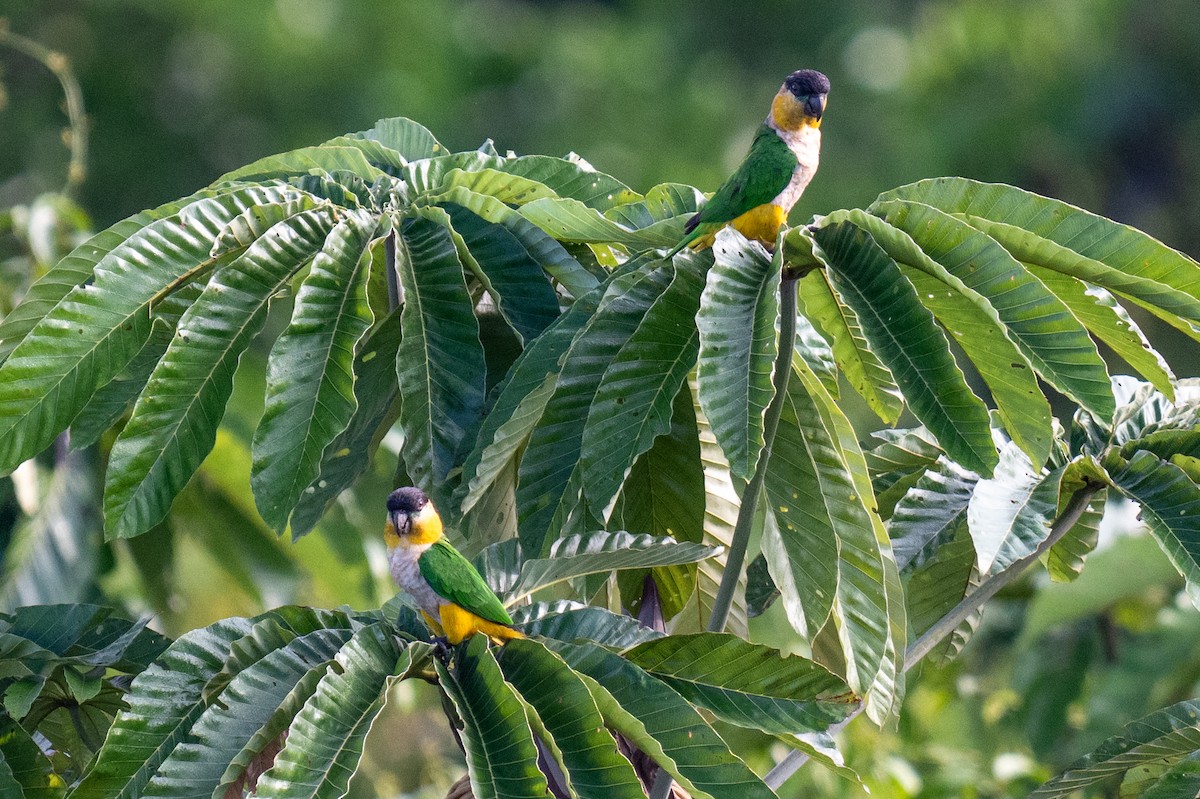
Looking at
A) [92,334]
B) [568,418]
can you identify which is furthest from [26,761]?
[568,418]

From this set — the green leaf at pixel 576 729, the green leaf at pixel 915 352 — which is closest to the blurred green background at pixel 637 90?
the green leaf at pixel 576 729

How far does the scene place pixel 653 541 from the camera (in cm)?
148

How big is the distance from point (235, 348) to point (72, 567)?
5.23 ft

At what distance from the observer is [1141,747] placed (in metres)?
1.70

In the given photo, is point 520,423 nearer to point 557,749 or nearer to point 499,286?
point 499,286

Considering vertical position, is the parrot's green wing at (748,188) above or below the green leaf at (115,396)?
above

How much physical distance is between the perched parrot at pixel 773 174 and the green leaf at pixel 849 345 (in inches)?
3.4

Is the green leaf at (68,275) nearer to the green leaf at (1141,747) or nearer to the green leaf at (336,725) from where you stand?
the green leaf at (336,725)

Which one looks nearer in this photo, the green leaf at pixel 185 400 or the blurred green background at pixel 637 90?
the green leaf at pixel 185 400

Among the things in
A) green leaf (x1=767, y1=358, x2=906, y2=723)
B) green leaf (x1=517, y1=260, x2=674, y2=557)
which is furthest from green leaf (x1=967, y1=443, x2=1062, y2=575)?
green leaf (x1=517, y1=260, x2=674, y2=557)

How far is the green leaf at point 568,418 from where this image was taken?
151 cm

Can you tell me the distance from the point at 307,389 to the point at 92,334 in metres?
0.26

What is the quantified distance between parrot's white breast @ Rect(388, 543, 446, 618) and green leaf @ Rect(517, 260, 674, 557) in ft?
0.64

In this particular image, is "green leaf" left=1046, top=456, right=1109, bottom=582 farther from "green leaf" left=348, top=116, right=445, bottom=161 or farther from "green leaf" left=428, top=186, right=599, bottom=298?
"green leaf" left=348, top=116, right=445, bottom=161
